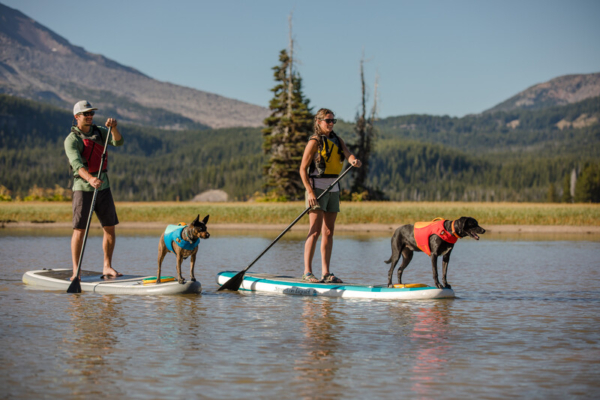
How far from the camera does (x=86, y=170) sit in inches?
435

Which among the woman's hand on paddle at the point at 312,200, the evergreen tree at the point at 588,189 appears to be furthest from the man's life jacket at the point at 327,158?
the evergreen tree at the point at 588,189

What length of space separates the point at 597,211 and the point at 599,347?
33799mm

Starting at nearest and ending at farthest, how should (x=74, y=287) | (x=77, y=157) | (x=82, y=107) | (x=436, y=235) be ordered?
(x=436, y=235)
(x=74, y=287)
(x=77, y=157)
(x=82, y=107)

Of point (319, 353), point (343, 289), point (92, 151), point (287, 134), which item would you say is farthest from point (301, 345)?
point (287, 134)

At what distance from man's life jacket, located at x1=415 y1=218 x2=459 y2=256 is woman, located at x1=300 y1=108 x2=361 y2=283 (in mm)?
1343

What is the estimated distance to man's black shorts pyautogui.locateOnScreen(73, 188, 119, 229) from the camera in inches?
444

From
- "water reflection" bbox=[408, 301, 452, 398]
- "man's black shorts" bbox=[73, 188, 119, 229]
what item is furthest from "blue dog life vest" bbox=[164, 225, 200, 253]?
"water reflection" bbox=[408, 301, 452, 398]

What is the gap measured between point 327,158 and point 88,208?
398cm

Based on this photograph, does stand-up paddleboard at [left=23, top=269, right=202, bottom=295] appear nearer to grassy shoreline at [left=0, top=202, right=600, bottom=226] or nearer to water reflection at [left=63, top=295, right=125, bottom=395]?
water reflection at [left=63, top=295, right=125, bottom=395]

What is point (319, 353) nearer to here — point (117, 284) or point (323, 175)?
point (323, 175)

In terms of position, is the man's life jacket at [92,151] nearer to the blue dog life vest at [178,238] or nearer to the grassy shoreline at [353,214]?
the blue dog life vest at [178,238]

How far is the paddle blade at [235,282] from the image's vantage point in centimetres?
1164

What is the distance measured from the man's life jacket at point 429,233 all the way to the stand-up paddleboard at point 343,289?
0.62m

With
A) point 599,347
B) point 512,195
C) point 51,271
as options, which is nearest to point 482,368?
point 599,347
